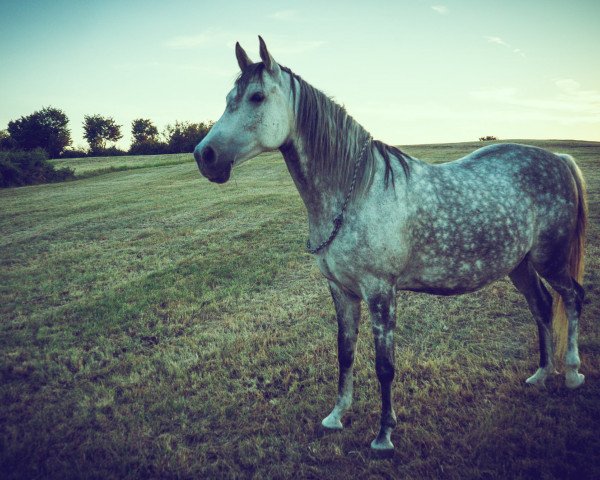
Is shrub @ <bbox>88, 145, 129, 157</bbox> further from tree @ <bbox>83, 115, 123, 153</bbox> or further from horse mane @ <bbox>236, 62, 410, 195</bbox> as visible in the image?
horse mane @ <bbox>236, 62, 410, 195</bbox>

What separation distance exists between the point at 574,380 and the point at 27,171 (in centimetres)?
3320

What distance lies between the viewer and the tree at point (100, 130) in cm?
7281

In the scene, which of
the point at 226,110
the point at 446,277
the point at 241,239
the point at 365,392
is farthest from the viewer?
the point at 241,239

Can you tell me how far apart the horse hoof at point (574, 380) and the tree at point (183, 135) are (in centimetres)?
5448

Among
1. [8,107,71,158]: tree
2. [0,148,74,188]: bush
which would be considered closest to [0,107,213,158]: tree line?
[8,107,71,158]: tree

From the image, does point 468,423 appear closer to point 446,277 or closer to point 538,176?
point 446,277

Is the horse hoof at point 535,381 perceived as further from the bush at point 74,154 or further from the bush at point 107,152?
the bush at point 74,154

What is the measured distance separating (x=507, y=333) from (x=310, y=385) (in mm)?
2510

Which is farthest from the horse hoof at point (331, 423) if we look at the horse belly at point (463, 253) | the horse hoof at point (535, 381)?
the horse hoof at point (535, 381)

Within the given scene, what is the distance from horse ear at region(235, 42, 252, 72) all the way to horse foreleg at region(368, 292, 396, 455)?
195 cm

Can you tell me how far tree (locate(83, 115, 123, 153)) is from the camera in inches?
2867

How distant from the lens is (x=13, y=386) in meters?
4.01

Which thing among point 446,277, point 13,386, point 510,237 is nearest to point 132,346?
point 13,386

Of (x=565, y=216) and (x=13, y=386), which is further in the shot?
(x=13, y=386)
